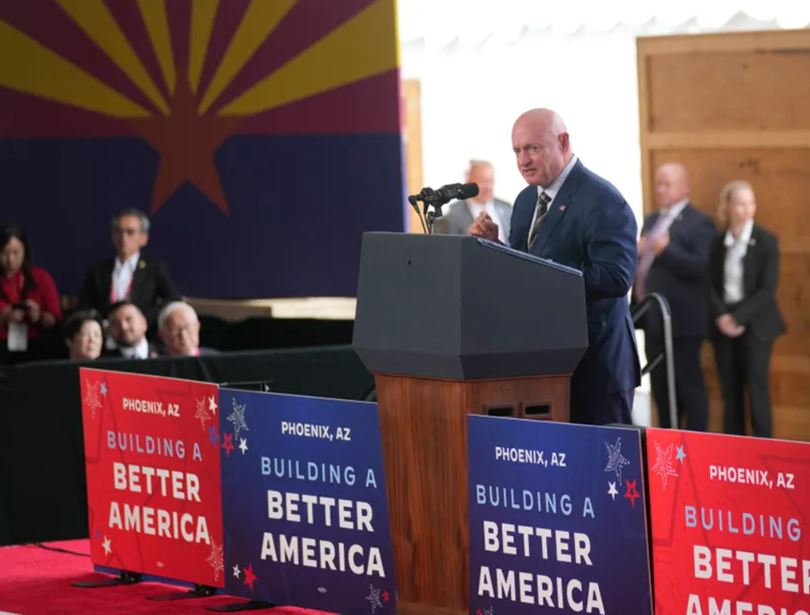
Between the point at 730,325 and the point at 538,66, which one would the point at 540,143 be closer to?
the point at 730,325

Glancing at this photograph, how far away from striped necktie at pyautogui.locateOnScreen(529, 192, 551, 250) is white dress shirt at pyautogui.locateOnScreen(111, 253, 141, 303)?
4333 millimetres

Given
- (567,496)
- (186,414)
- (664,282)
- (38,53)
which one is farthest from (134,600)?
(38,53)

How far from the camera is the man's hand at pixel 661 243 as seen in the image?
29.5ft

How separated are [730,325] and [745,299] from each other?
17 cm

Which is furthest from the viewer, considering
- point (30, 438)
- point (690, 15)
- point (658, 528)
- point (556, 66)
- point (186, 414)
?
point (556, 66)

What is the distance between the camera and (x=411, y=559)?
490cm

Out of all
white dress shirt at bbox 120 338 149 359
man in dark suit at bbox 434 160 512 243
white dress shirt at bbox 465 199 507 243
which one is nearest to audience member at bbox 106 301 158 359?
white dress shirt at bbox 120 338 149 359

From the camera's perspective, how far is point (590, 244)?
5203 mm

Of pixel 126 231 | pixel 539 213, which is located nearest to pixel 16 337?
pixel 126 231

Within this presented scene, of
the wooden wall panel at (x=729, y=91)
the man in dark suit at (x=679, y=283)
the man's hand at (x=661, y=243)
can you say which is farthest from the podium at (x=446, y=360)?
the wooden wall panel at (x=729, y=91)

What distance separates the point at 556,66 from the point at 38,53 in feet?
12.7

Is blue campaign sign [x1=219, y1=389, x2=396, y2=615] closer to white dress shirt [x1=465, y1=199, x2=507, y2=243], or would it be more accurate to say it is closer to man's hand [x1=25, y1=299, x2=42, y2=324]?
man's hand [x1=25, y1=299, x2=42, y2=324]

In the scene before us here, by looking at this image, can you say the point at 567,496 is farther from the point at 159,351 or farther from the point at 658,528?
the point at 159,351

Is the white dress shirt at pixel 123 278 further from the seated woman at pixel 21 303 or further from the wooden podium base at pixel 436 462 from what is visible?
the wooden podium base at pixel 436 462
